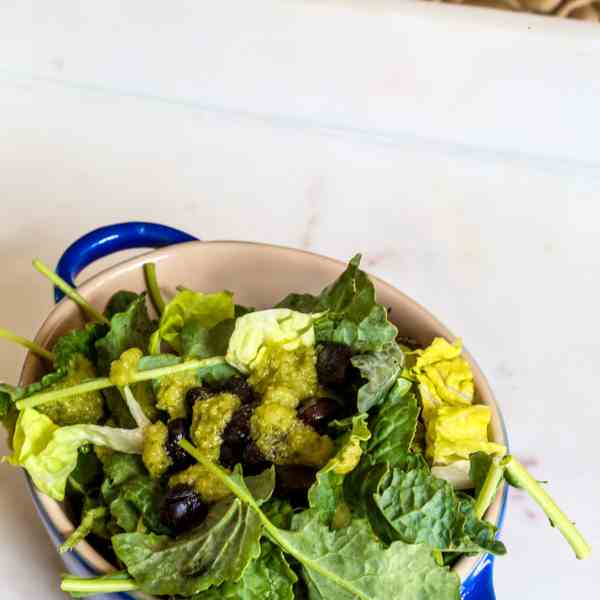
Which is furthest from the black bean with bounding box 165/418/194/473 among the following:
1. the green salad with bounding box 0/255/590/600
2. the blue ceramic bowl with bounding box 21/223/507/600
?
the blue ceramic bowl with bounding box 21/223/507/600

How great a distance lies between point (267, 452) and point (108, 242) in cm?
20

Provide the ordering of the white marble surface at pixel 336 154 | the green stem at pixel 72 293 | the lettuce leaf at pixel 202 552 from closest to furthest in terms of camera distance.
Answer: the lettuce leaf at pixel 202 552 → the green stem at pixel 72 293 → the white marble surface at pixel 336 154

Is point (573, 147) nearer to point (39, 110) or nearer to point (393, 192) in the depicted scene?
point (393, 192)

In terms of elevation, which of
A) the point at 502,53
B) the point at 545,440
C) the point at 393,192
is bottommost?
the point at 545,440

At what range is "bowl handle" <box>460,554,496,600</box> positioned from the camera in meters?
0.47

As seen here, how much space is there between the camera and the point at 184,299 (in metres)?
0.56

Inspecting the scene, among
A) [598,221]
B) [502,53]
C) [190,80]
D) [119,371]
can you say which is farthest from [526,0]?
[119,371]

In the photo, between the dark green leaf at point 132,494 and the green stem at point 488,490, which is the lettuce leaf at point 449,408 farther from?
the dark green leaf at point 132,494

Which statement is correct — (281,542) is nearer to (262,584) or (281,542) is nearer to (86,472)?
(262,584)

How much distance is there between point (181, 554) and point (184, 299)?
0.17 m

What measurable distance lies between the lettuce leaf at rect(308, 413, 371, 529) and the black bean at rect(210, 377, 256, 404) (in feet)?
0.20

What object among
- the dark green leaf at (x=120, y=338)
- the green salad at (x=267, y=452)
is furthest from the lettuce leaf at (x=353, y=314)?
the dark green leaf at (x=120, y=338)

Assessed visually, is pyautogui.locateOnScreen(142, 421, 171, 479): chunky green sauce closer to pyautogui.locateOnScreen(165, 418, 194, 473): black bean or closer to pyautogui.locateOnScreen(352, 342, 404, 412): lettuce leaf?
pyautogui.locateOnScreen(165, 418, 194, 473): black bean

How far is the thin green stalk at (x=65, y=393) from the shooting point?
0.49 m
